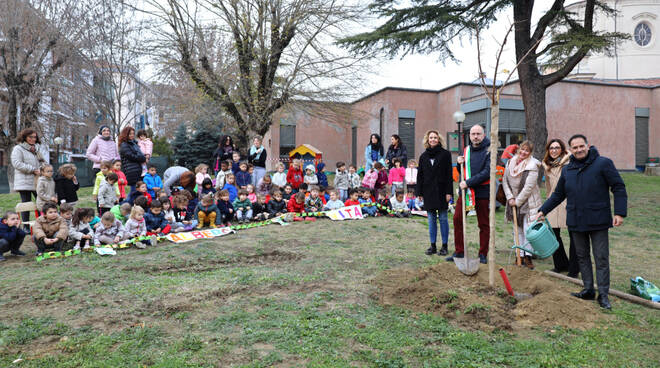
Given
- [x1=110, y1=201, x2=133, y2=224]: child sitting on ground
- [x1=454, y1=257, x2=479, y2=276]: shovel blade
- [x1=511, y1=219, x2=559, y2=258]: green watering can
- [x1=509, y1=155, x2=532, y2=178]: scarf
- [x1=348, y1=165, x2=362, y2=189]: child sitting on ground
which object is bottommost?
[x1=454, y1=257, x2=479, y2=276]: shovel blade

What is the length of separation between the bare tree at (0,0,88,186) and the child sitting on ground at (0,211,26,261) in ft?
34.7

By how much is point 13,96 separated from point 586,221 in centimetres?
2015

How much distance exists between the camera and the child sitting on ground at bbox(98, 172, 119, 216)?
8.14m

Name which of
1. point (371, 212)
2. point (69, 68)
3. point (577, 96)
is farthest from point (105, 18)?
point (577, 96)

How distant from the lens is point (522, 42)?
1493cm

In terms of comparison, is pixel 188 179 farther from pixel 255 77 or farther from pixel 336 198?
pixel 255 77

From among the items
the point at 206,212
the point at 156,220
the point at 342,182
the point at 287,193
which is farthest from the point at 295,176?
the point at 156,220

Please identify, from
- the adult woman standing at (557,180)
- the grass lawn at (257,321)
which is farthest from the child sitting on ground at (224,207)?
the adult woman standing at (557,180)

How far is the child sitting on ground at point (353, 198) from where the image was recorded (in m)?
11.1

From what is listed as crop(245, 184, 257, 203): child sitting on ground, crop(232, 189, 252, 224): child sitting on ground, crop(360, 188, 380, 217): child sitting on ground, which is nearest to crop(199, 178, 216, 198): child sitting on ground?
crop(232, 189, 252, 224): child sitting on ground

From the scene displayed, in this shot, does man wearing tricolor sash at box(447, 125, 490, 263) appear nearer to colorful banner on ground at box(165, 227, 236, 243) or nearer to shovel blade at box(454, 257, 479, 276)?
shovel blade at box(454, 257, 479, 276)

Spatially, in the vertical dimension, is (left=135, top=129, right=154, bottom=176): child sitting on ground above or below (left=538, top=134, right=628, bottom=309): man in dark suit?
above

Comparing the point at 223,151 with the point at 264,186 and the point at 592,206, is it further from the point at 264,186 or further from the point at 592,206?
the point at 592,206

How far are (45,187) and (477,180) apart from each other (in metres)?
7.40
